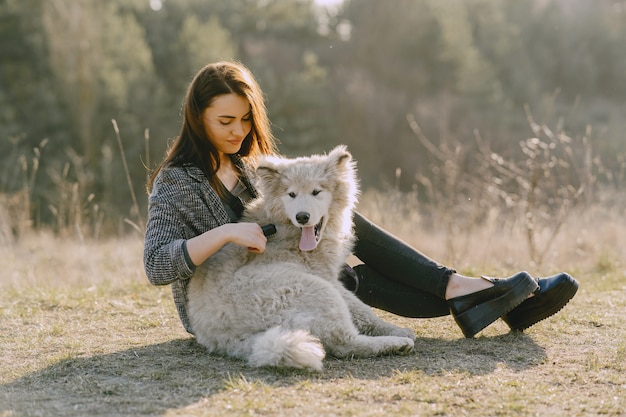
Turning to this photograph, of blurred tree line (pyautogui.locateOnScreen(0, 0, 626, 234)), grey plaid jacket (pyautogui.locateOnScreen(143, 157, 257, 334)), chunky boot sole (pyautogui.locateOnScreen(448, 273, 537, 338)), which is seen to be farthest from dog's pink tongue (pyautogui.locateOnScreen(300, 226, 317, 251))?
blurred tree line (pyautogui.locateOnScreen(0, 0, 626, 234))

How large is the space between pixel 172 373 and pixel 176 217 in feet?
2.75

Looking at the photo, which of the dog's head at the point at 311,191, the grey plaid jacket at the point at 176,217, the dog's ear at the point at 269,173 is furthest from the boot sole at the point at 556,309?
the grey plaid jacket at the point at 176,217

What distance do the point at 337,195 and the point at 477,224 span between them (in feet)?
16.1

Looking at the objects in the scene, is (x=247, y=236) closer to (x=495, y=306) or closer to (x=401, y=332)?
(x=401, y=332)

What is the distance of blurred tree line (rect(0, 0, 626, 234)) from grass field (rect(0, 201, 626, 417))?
42.5 ft

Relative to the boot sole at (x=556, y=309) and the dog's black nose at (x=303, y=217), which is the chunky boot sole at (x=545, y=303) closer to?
the boot sole at (x=556, y=309)

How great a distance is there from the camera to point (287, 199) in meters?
3.63

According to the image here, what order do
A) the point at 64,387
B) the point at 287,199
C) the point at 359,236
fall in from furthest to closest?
the point at 359,236
the point at 287,199
the point at 64,387

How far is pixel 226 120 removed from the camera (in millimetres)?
3715

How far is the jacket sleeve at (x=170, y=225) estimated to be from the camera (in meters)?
3.21

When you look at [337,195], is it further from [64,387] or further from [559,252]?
[559,252]

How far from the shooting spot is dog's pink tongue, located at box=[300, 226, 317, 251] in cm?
352

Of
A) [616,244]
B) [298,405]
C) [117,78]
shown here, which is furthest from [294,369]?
[117,78]

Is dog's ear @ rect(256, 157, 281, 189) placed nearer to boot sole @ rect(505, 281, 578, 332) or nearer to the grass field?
the grass field
